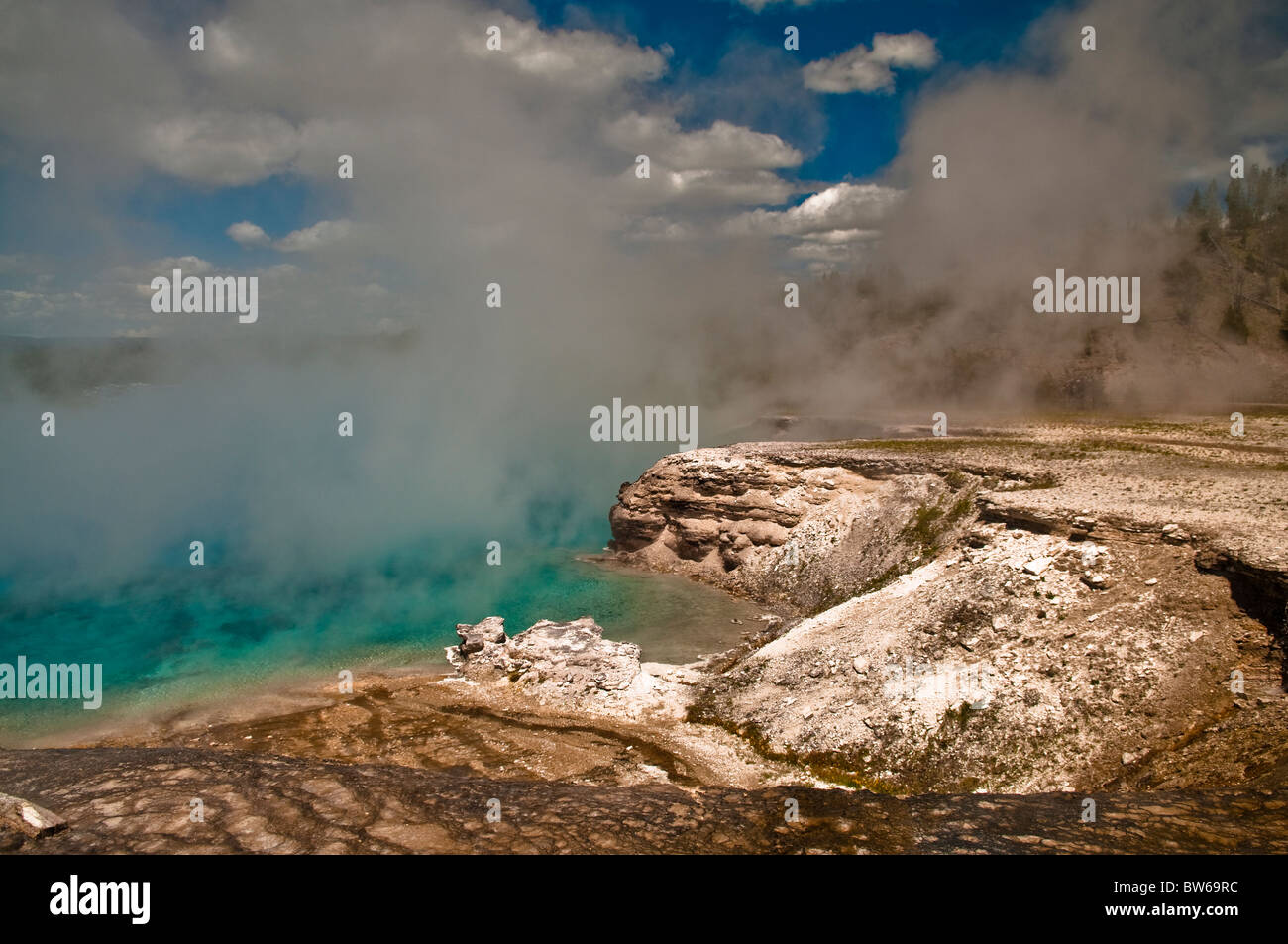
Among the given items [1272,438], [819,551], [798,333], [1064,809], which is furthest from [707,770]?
[798,333]

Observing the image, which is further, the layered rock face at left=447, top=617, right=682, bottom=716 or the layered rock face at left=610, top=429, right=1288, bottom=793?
the layered rock face at left=447, top=617, right=682, bottom=716

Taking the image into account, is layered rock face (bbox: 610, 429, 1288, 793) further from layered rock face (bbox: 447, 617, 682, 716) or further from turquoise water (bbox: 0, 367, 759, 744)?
turquoise water (bbox: 0, 367, 759, 744)

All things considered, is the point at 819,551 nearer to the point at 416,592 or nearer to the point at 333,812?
the point at 416,592

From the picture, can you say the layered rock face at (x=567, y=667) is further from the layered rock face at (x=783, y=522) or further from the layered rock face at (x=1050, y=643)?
the layered rock face at (x=783, y=522)

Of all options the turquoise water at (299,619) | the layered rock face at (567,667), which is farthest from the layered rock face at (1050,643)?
the turquoise water at (299,619)

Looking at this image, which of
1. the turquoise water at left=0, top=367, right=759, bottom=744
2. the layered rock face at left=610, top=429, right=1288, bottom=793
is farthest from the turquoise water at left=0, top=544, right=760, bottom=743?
the layered rock face at left=610, top=429, right=1288, bottom=793
